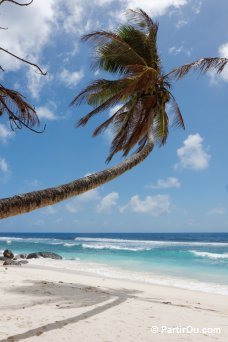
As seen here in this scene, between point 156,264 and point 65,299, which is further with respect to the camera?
point 156,264

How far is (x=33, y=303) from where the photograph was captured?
7.46 meters

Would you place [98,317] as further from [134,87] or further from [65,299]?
[134,87]

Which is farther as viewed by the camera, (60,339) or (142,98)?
→ (142,98)

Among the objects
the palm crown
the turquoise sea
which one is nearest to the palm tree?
the palm crown

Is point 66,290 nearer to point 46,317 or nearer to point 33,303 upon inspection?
point 33,303

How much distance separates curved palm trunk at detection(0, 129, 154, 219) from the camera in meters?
3.54

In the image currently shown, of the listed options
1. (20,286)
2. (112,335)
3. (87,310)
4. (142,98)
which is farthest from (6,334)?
(142,98)

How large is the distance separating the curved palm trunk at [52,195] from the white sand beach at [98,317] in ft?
7.20

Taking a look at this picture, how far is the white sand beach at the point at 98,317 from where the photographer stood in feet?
18.0

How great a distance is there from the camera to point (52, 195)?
4.29 metres

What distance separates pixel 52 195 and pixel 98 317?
3.22 meters

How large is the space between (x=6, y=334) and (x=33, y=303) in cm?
221

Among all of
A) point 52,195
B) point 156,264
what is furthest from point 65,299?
point 156,264

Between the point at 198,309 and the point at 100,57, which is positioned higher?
the point at 100,57
